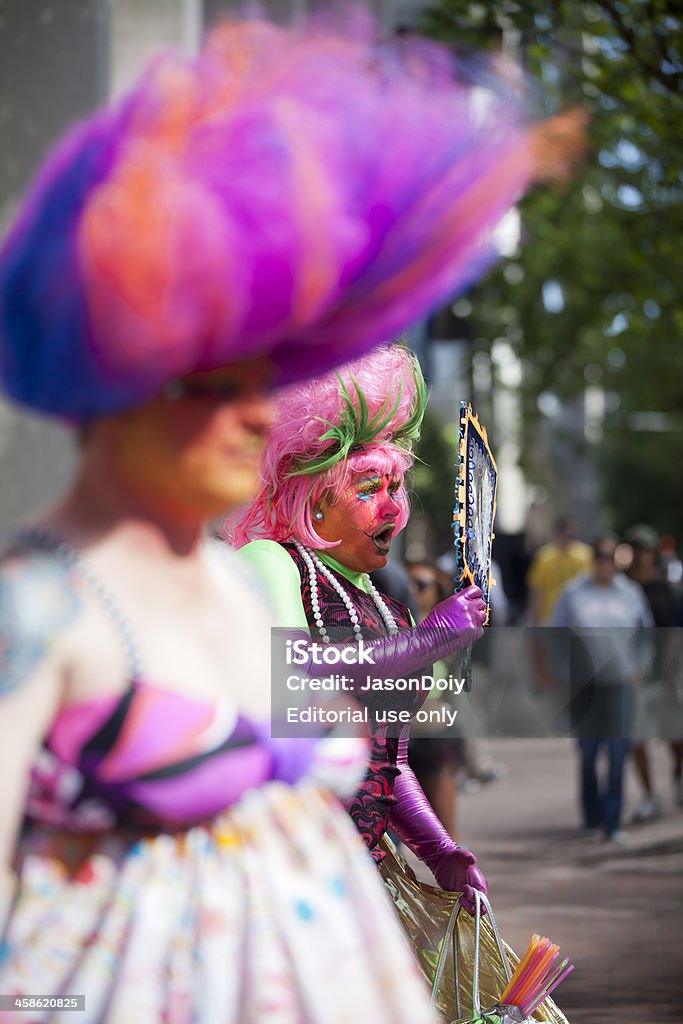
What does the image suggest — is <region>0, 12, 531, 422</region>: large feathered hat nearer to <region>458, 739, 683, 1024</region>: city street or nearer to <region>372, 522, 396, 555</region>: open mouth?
<region>372, 522, 396, 555</region>: open mouth

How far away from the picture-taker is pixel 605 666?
9.98 metres

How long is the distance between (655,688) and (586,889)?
10.4 ft

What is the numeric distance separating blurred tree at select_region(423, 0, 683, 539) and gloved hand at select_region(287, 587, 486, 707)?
100cm

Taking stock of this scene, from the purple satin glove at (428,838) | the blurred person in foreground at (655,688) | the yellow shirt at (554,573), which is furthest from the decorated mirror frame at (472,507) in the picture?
the yellow shirt at (554,573)

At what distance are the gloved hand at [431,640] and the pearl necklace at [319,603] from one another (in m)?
0.12

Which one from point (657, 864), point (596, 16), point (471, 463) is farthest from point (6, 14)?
point (471, 463)

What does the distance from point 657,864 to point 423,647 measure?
6465 mm

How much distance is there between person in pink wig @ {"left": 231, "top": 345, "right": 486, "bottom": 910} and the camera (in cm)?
293

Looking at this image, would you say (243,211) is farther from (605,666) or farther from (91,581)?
(605,666)

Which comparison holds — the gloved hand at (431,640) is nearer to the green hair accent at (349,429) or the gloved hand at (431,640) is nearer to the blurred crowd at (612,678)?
the green hair accent at (349,429)

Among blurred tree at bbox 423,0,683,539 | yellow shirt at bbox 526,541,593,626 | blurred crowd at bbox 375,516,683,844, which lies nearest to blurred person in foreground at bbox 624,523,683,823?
blurred crowd at bbox 375,516,683,844

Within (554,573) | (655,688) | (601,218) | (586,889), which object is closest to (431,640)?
(586,889)

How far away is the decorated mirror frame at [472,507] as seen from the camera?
282 cm

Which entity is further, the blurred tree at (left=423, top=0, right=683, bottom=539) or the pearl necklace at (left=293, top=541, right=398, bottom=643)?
the blurred tree at (left=423, top=0, right=683, bottom=539)
